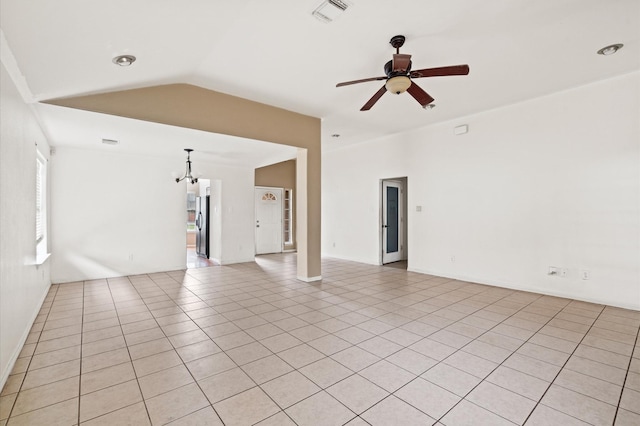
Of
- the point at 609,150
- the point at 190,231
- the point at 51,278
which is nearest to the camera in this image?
the point at 609,150

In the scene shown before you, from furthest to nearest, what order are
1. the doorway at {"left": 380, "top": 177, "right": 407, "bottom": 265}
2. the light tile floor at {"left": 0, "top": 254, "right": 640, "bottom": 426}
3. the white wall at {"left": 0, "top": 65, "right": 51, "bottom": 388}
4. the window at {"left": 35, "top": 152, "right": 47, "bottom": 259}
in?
the doorway at {"left": 380, "top": 177, "right": 407, "bottom": 265}
the window at {"left": 35, "top": 152, "right": 47, "bottom": 259}
the white wall at {"left": 0, "top": 65, "right": 51, "bottom": 388}
the light tile floor at {"left": 0, "top": 254, "right": 640, "bottom": 426}

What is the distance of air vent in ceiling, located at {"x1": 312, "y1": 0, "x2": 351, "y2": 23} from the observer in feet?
7.83

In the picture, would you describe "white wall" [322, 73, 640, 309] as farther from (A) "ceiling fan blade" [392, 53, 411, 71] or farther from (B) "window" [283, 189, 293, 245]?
(B) "window" [283, 189, 293, 245]

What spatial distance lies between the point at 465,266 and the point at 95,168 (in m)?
7.23

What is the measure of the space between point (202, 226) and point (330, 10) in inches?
284

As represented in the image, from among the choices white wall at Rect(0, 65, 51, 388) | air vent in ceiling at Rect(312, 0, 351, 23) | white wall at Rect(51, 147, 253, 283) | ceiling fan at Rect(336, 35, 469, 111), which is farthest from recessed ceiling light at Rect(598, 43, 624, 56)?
white wall at Rect(51, 147, 253, 283)

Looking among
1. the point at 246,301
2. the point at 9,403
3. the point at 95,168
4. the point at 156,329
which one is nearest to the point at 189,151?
the point at 95,168

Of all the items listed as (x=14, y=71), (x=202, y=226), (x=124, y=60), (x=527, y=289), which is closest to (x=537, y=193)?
(x=527, y=289)

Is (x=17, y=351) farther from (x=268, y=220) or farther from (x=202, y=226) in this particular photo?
(x=268, y=220)

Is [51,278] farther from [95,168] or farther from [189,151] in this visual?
[189,151]

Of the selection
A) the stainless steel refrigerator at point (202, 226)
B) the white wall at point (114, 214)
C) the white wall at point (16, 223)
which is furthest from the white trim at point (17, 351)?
the stainless steel refrigerator at point (202, 226)

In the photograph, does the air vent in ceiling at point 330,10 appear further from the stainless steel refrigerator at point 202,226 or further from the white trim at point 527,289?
the stainless steel refrigerator at point 202,226

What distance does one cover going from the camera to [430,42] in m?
3.01

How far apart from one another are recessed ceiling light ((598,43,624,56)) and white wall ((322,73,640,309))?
891mm
